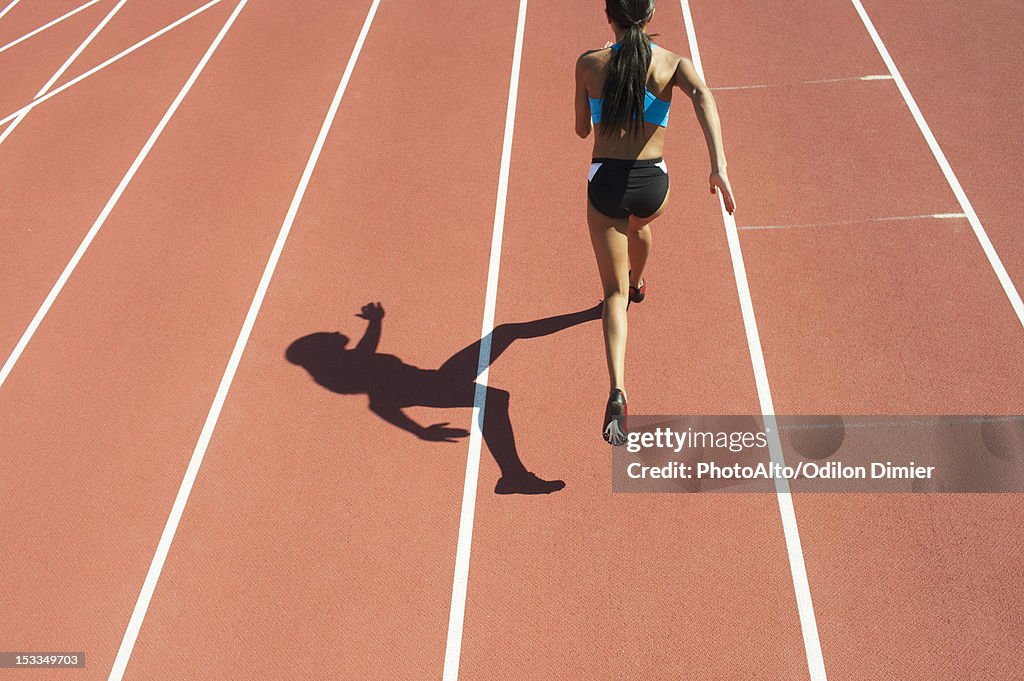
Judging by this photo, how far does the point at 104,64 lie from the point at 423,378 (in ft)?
19.2

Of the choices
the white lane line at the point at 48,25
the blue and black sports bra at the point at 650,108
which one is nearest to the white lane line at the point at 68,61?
the white lane line at the point at 48,25

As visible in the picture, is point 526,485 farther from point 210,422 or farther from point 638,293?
point 210,422

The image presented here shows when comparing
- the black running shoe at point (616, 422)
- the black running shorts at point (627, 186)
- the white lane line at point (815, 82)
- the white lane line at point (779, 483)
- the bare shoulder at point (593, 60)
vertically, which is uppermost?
the bare shoulder at point (593, 60)

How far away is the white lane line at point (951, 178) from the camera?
14.7ft

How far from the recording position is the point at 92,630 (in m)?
3.71

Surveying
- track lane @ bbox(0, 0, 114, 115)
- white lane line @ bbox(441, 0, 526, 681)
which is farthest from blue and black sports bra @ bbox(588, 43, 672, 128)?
track lane @ bbox(0, 0, 114, 115)

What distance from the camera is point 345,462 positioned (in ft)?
13.5

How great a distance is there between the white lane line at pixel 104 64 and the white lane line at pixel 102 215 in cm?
60

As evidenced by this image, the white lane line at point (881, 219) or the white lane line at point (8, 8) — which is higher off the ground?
the white lane line at point (8, 8)

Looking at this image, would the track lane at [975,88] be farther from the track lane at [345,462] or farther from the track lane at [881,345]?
the track lane at [345,462]

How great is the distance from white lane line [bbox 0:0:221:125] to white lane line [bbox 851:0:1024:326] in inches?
273

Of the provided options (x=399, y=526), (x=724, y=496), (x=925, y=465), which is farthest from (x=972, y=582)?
(x=399, y=526)

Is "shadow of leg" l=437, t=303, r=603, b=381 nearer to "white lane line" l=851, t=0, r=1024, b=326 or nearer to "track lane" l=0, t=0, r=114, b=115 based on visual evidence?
"white lane line" l=851, t=0, r=1024, b=326

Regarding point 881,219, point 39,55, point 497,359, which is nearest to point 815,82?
point 881,219
